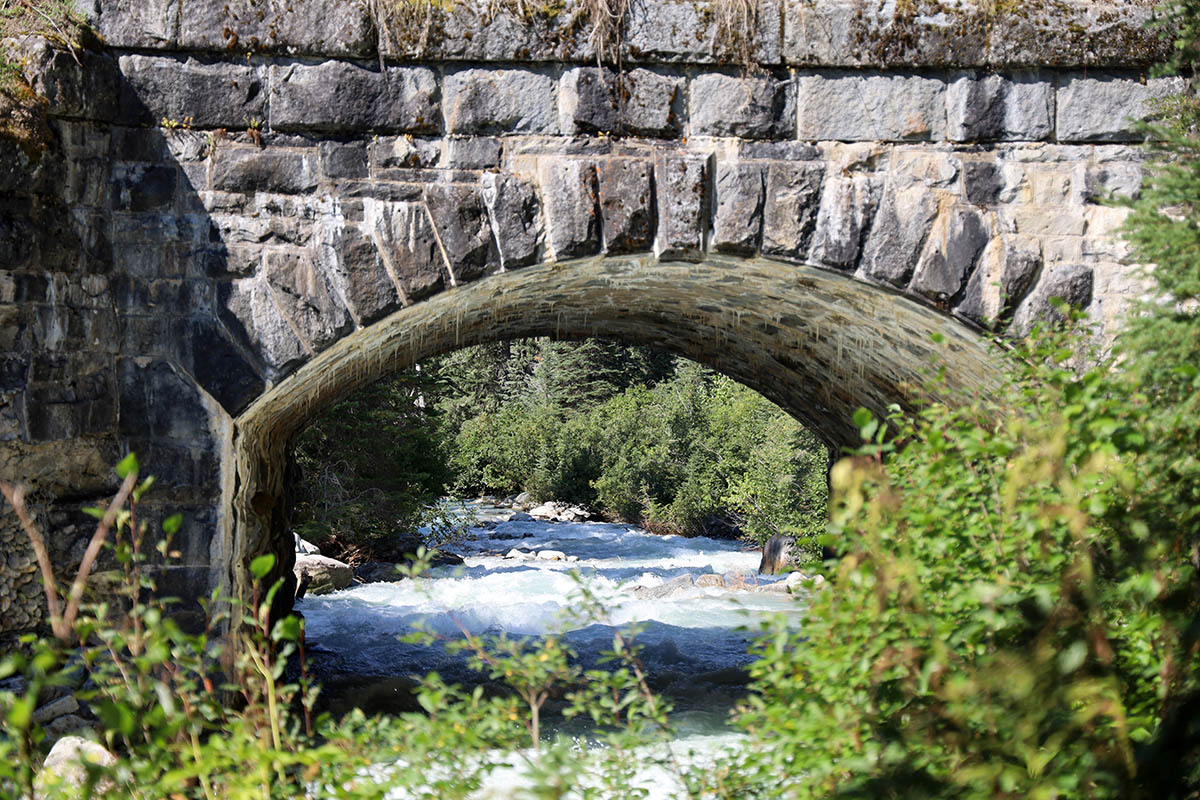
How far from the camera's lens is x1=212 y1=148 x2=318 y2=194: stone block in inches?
151

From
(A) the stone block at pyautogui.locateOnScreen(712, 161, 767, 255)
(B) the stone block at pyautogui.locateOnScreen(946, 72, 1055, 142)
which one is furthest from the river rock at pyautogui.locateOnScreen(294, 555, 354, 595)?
(B) the stone block at pyautogui.locateOnScreen(946, 72, 1055, 142)

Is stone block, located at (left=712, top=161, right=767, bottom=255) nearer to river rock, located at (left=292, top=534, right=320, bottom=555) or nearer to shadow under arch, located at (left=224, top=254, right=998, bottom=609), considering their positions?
shadow under arch, located at (left=224, top=254, right=998, bottom=609)

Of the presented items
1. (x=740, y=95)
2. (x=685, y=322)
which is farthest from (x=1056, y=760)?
(x=685, y=322)

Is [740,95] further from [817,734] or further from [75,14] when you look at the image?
[817,734]

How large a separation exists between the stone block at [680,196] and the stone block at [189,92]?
1536 millimetres

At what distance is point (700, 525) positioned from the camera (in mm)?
16469

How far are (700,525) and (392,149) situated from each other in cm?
1314

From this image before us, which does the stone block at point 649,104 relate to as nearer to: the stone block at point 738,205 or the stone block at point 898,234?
the stone block at point 738,205

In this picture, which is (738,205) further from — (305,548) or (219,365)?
(305,548)

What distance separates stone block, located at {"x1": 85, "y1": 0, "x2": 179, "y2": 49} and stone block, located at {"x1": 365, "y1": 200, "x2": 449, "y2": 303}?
0.96 m

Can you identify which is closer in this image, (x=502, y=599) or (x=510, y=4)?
(x=510, y=4)

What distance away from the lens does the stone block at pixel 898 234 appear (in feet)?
13.1

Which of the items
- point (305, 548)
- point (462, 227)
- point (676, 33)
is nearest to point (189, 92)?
point (462, 227)

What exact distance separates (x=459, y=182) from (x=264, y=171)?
0.73 meters
